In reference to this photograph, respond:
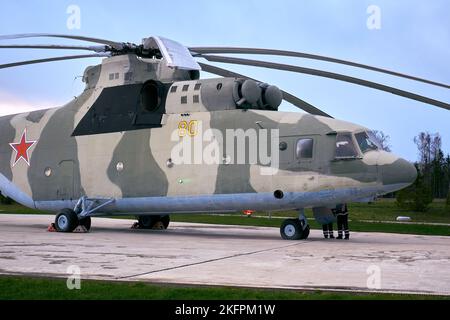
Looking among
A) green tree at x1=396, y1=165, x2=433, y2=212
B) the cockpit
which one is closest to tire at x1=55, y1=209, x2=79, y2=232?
the cockpit

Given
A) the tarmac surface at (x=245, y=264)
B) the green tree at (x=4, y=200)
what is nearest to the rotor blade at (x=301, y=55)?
the tarmac surface at (x=245, y=264)

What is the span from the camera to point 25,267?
336 inches

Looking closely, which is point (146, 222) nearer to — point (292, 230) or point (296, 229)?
point (292, 230)

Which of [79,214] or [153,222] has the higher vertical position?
[79,214]

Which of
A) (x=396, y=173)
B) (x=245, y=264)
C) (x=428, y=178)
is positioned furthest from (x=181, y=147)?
(x=428, y=178)

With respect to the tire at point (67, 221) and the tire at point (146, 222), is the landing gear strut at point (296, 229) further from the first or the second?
the tire at point (67, 221)

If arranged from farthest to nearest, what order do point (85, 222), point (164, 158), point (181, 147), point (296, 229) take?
1. point (85, 222)
2. point (164, 158)
3. point (181, 147)
4. point (296, 229)

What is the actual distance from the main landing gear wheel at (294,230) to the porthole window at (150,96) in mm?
5428

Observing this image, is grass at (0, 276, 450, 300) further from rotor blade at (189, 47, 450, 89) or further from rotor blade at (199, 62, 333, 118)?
rotor blade at (199, 62, 333, 118)

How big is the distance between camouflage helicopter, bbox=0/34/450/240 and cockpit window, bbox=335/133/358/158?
3 cm

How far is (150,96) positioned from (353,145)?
6539 millimetres

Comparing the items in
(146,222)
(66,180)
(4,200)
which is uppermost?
(66,180)

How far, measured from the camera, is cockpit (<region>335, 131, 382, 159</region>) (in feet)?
47.6

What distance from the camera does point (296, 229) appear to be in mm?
15305
